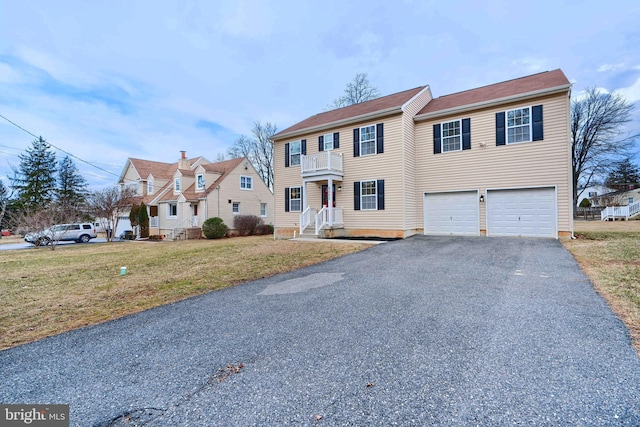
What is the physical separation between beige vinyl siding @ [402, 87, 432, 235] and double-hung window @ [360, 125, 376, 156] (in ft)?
5.03

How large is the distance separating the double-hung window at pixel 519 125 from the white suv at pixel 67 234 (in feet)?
83.3

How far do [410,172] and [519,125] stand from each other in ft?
15.3

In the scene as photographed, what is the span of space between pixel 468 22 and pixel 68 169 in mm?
52074

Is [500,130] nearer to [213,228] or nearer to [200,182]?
[213,228]

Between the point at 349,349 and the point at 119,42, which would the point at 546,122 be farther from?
the point at 119,42

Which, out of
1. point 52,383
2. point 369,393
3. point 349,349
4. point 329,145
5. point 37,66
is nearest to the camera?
point 369,393

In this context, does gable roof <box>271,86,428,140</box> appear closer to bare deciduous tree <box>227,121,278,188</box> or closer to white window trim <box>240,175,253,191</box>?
white window trim <box>240,175,253,191</box>

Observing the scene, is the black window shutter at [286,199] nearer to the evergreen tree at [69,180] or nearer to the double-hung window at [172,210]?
the double-hung window at [172,210]

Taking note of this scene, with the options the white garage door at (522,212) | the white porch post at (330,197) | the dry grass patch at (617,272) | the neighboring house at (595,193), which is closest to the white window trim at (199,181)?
the white porch post at (330,197)

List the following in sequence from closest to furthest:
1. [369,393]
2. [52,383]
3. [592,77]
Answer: [369,393]
[52,383]
[592,77]

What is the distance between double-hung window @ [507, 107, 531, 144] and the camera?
1209 cm

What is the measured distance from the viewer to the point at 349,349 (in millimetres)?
3098

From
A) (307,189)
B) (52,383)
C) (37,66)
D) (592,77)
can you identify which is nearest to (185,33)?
(37,66)

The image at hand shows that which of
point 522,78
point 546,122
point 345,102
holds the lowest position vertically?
point 546,122
